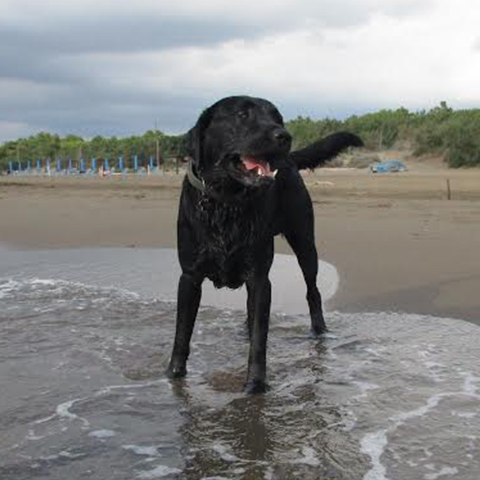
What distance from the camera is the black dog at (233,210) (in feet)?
11.6

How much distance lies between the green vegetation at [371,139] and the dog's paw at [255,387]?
1.41m

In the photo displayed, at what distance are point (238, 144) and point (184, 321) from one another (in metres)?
1.14

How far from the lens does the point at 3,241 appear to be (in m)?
10.8

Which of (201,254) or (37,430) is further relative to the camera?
(201,254)

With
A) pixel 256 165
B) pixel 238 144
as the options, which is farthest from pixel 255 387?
pixel 238 144

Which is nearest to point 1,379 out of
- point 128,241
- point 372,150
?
point 128,241

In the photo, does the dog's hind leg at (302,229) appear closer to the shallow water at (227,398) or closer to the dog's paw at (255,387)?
the shallow water at (227,398)

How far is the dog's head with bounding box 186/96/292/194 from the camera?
3492mm

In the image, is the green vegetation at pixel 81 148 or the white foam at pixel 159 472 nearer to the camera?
the white foam at pixel 159 472

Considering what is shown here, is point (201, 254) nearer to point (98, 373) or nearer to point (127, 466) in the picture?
point (98, 373)

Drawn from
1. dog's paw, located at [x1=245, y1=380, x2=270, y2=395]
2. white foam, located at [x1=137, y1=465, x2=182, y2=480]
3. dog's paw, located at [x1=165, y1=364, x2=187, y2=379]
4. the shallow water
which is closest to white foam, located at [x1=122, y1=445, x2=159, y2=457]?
the shallow water

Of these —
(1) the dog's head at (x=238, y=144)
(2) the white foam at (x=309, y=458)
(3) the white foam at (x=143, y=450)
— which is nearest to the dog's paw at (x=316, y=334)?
(1) the dog's head at (x=238, y=144)

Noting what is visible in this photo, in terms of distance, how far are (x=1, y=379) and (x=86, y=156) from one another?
317 feet

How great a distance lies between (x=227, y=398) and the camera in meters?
3.65
